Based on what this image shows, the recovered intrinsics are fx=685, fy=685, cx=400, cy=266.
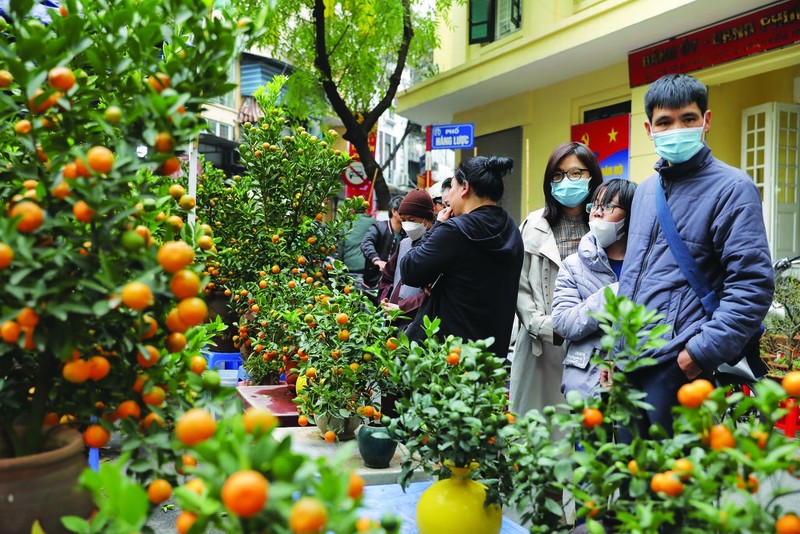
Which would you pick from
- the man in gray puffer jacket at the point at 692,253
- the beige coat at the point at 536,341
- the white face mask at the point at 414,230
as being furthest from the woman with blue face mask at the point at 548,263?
the man in gray puffer jacket at the point at 692,253

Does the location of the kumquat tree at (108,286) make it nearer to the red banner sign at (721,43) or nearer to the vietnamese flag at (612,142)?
the red banner sign at (721,43)

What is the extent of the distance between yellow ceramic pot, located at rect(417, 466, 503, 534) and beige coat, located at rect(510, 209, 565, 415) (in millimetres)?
1711

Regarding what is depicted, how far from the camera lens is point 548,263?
140 inches

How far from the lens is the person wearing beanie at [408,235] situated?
4.20 m

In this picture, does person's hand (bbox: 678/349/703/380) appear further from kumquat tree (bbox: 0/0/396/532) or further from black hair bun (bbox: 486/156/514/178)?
kumquat tree (bbox: 0/0/396/532)

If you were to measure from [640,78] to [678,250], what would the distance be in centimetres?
746

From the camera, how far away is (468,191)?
3.23m

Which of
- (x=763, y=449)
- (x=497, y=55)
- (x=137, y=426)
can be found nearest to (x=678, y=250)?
(x=763, y=449)

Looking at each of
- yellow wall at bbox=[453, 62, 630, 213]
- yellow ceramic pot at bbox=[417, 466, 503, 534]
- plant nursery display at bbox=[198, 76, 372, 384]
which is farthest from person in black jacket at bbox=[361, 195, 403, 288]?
yellow wall at bbox=[453, 62, 630, 213]

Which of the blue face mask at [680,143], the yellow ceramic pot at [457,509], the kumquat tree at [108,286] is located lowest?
the yellow ceramic pot at [457,509]

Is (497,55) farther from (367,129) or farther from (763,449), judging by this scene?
(763,449)

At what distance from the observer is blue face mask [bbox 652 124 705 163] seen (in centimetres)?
239

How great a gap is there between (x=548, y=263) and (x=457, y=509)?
6.61 ft

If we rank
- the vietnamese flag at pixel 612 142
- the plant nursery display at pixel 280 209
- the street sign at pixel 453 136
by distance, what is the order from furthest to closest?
the vietnamese flag at pixel 612 142, the street sign at pixel 453 136, the plant nursery display at pixel 280 209
